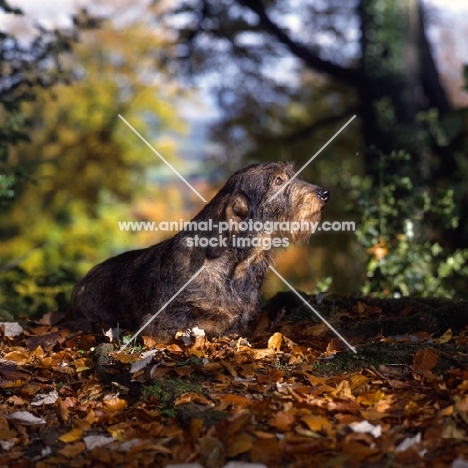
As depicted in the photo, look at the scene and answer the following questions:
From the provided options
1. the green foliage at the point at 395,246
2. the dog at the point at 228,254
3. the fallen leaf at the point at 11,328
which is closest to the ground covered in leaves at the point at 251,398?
the dog at the point at 228,254

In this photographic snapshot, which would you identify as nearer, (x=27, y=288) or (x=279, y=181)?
(x=279, y=181)

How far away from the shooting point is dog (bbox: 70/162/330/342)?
20.1 ft

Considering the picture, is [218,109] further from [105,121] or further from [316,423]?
[316,423]

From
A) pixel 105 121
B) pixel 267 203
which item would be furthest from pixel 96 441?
pixel 105 121

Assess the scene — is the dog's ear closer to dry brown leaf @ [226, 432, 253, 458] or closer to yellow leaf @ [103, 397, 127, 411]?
yellow leaf @ [103, 397, 127, 411]

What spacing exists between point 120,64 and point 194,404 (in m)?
16.7

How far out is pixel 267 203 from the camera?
626cm

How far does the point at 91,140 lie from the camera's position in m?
19.6

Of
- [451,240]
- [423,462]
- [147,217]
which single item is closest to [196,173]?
[147,217]

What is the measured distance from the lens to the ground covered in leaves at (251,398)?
374 centimetres

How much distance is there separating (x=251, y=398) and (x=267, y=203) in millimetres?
2265

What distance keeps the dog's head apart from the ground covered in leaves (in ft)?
3.03

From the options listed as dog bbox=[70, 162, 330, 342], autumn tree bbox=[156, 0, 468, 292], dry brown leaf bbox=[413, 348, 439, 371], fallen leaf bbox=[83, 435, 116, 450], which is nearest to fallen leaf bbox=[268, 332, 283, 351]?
dog bbox=[70, 162, 330, 342]

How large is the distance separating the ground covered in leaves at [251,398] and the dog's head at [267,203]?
0.92 meters
